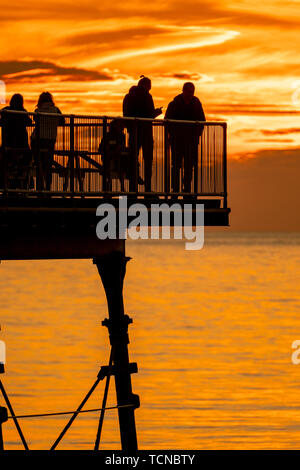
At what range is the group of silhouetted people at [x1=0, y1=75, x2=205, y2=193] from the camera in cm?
2467

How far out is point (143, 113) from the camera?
85.7ft

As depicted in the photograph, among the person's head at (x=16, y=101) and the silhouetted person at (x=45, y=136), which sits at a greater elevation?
the person's head at (x=16, y=101)

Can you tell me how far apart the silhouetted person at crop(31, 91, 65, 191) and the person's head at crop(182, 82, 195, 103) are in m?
2.47

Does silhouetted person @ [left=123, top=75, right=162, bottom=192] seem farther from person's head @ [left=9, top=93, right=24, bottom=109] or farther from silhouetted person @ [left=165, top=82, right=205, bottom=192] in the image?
person's head @ [left=9, top=93, right=24, bottom=109]

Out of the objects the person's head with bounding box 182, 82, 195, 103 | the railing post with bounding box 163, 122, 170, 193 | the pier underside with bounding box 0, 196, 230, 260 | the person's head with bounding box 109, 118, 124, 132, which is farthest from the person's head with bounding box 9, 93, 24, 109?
the person's head with bounding box 182, 82, 195, 103

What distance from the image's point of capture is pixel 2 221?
929 inches

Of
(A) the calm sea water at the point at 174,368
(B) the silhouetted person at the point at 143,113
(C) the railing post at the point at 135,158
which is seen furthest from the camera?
(A) the calm sea water at the point at 174,368

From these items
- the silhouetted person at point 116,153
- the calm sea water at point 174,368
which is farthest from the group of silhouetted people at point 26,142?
the calm sea water at point 174,368

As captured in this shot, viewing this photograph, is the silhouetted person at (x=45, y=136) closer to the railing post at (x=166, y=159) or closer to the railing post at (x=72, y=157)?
the railing post at (x=72, y=157)

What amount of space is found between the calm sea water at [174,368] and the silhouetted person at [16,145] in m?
19.3

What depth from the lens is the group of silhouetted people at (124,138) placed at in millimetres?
24672

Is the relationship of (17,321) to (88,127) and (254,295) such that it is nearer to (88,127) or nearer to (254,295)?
(254,295)
